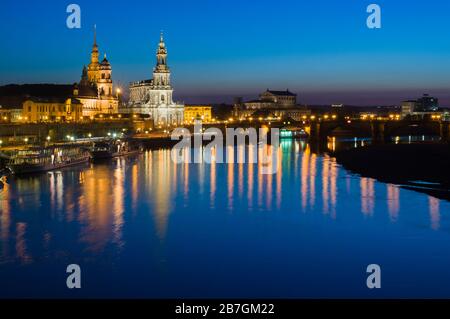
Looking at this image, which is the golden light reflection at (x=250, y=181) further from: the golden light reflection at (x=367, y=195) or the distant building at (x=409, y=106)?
the distant building at (x=409, y=106)

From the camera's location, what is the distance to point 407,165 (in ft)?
123

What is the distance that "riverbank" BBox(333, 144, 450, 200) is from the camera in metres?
29.3

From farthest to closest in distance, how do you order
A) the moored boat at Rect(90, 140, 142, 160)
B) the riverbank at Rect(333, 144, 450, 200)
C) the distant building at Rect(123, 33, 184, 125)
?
1. the distant building at Rect(123, 33, 184, 125)
2. the moored boat at Rect(90, 140, 142, 160)
3. the riverbank at Rect(333, 144, 450, 200)

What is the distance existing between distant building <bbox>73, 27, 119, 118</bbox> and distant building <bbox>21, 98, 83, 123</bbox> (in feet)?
18.6

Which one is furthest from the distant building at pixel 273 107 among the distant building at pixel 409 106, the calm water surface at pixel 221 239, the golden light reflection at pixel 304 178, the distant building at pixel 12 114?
the calm water surface at pixel 221 239

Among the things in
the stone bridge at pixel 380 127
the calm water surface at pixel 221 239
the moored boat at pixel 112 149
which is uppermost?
the stone bridge at pixel 380 127

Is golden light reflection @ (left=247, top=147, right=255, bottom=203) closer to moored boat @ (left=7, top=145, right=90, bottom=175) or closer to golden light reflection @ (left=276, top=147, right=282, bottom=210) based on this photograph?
golden light reflection @ (left=276, top=147, right=282, bottom=210)

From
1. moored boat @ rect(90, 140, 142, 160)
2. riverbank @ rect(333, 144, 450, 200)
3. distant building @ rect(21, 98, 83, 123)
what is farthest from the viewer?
distant building @ rect(21, 98, 83, 123)

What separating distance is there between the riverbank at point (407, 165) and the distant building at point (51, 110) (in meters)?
36.6

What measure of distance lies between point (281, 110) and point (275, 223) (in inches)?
4450

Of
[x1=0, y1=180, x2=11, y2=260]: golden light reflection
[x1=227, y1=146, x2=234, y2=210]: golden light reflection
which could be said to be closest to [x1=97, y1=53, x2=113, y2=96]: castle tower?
[x1=227, y1=146, x2=234, y2=210]: golden light reflection

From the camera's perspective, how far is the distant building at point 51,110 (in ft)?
225

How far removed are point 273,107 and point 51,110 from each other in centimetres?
6877
